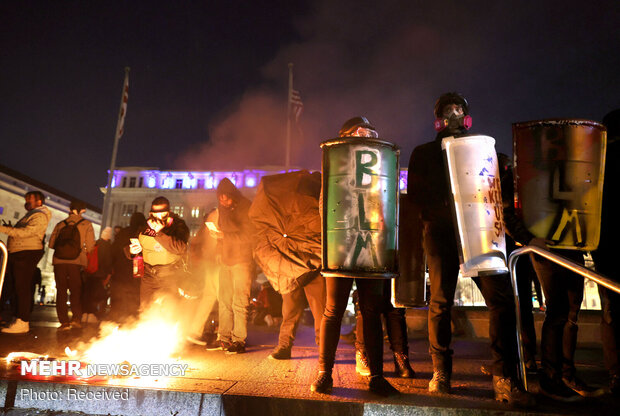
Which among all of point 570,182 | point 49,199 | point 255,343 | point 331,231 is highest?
point 49,199

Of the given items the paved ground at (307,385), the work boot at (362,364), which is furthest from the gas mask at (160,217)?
the work boot at (362,364)

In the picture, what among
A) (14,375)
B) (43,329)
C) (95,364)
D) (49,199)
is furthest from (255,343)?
(49,199)

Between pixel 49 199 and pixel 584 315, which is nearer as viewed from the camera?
pixel 584 315

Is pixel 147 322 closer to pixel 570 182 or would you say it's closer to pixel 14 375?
pixel 14 375

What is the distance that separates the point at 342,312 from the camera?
10.6ft

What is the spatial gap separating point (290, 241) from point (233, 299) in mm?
1337

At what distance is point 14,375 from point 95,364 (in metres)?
0.58

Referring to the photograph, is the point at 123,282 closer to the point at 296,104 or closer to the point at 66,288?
the point at 66,288

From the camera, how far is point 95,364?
3.40 m

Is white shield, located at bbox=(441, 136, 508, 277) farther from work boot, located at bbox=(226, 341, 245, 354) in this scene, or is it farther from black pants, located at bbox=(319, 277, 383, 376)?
work boot, located at bbox=(226, 341, 245, 354)

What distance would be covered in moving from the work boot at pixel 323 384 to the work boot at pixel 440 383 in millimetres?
817

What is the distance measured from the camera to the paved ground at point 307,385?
2678 millimetres

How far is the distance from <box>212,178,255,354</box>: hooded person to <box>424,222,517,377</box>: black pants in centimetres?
264

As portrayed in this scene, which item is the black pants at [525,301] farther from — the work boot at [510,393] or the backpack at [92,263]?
the backpack at [92,263]
